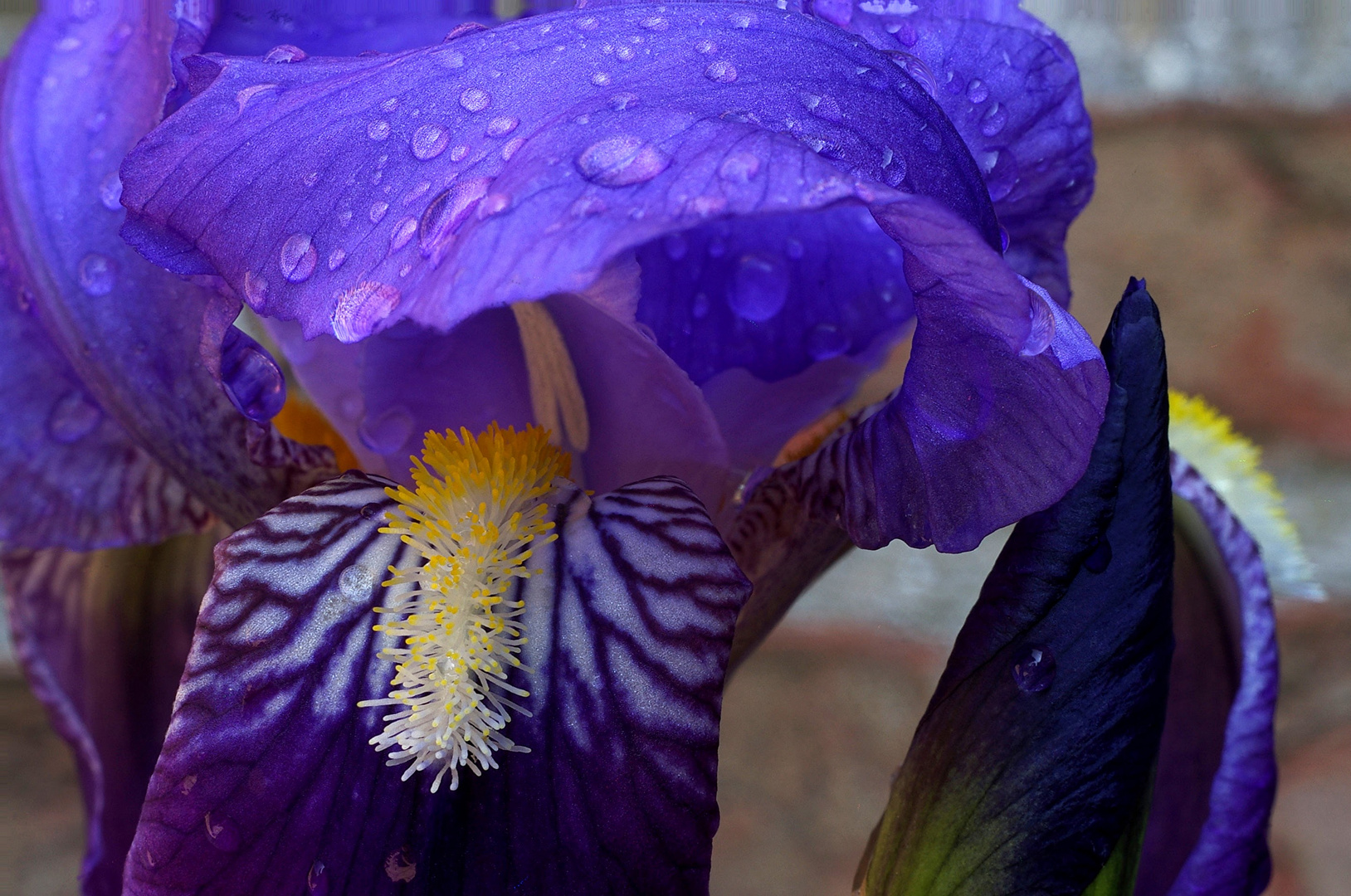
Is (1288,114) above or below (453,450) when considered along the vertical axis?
above

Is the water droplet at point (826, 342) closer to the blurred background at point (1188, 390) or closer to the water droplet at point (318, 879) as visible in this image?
the water droplet at point (318, 879)

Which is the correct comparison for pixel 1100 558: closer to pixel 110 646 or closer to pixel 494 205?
pixel 494 205

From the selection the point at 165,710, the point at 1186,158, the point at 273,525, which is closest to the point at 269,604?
the point at 273,525

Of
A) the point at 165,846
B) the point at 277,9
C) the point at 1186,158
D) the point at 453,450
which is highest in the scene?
the point at 1186,158

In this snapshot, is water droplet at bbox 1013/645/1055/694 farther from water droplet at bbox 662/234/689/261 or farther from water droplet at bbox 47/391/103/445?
water droplet at bbox 47/391/103/445

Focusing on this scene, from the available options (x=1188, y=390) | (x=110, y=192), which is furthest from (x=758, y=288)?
(x=1188, y=390)

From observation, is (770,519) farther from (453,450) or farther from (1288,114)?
(1288,114)

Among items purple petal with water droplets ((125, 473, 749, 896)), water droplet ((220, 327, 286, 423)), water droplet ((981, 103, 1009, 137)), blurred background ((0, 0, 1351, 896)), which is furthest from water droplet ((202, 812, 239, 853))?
blurred background ((0, 0, 1351, 896))
